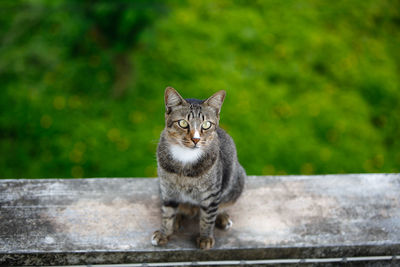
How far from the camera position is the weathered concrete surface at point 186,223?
1994 mm

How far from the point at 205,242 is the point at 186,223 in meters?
0.24

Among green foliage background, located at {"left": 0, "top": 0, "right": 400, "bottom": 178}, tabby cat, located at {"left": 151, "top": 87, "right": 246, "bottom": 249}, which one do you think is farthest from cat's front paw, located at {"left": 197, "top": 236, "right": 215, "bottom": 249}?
green foliage background, located at {"left": 0, "top": 0, "right": 400, "bottom": 178}

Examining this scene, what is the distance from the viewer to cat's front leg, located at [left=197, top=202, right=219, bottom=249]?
2006 millimetres

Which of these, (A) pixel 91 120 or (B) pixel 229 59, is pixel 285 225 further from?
(B) pixel 229 59

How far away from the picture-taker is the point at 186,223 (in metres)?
2.23

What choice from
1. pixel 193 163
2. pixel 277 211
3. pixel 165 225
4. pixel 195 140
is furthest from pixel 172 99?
pixel 277 211

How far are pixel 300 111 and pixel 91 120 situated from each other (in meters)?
2.63

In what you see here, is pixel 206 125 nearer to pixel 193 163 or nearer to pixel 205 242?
pixel 193 163

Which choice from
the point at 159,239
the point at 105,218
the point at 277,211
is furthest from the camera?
the point at 277,211

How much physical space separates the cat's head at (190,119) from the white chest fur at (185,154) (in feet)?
0.10

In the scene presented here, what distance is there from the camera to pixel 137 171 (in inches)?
157

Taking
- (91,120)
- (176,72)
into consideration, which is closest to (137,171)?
(91,120)

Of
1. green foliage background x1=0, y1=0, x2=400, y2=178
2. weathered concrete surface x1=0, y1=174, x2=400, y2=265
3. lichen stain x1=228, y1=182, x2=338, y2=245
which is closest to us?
weathered concrete surface x1=0, y1=174, x2=400, y2=265

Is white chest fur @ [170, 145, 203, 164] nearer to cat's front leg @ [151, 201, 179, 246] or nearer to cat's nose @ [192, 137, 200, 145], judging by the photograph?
cat's nose @ [192, 137, 200, 145]
